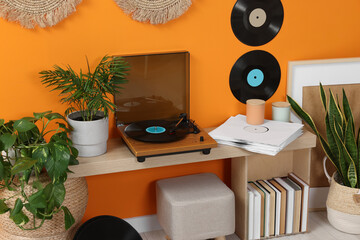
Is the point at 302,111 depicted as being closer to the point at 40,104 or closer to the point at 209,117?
the point at 209,117

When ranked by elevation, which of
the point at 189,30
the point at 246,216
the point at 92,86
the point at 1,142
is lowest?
the point at 246,216

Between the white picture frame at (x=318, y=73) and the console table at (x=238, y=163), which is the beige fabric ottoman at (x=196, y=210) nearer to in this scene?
the console table at (x=238, y=163)

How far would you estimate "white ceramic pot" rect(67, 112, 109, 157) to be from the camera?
212 cm

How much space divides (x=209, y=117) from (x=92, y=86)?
714 millimetres

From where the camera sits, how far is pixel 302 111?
2.55 metres

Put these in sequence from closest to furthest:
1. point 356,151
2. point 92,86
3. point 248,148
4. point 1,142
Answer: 1. point 1,142
2. point 92,86
3. point 248,148
4. point 356,151

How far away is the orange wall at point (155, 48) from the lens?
225 centimetres

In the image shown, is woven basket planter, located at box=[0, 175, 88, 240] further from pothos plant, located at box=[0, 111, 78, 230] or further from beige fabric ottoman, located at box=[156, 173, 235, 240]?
beige fabric ottoman, located at box=[156, 173, 235, 240]

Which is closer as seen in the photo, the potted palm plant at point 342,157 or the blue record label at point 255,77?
the potted palm plant at point 342,157

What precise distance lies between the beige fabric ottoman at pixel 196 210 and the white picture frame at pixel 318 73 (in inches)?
25.6

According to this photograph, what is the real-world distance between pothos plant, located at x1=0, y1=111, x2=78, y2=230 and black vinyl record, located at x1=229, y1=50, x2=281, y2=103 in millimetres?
956

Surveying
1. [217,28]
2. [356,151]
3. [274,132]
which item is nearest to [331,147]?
[356,151]

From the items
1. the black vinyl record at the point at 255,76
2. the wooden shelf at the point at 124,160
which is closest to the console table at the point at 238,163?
the wooden shelf at the point at 124,160

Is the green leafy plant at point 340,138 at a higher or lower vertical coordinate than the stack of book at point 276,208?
higher
